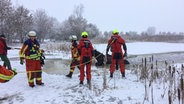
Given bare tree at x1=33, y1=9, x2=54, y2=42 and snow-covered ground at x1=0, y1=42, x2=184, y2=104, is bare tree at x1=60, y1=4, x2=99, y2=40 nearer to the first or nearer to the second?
bare tree at x1=33, y1=9, x2=54, y2=42

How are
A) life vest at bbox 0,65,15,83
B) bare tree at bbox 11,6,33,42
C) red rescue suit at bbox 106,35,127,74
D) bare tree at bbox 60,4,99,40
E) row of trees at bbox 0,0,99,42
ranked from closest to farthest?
life vest at bbox 0,65,15,83
red rescue suit at bbox 106,35,127,74
row of trees at bbox 0,0,99,42
bare tree at bbox 11,6,33,42
bare tree at bbox 60,4,99,40

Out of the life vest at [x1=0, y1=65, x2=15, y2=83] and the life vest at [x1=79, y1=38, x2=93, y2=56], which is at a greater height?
the life vest at [x1=79, y1=38, x2=93, y2=56]

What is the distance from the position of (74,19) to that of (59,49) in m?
38.8

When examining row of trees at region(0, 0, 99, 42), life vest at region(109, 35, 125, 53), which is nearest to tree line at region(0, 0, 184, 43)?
row of trees at region(0, 0, 99, 42)

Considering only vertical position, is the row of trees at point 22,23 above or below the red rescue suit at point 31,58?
above

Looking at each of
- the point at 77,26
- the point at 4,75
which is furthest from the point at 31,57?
the point at 77,26

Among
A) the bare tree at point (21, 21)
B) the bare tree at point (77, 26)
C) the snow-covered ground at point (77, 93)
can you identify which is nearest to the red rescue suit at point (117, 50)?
the snow-covered ground at point (77, 93)

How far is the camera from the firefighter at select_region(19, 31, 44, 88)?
25.8ft

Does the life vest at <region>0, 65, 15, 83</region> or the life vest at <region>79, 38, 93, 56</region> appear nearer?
the life vest at <region>0, 65, 15, 83</region>

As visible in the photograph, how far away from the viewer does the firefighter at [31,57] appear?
25.8ft

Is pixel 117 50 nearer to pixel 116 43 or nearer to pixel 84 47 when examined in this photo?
pixel 116 43

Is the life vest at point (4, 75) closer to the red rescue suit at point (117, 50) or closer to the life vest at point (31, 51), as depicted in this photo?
the life vest at point (31, 51)

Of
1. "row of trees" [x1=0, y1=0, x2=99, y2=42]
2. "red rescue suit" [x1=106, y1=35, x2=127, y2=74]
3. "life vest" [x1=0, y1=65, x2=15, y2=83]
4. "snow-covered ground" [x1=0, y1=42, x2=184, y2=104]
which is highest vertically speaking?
"row of trees" [x1=0, y1=0, x2=99, y2=42]

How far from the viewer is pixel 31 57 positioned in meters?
7.90
